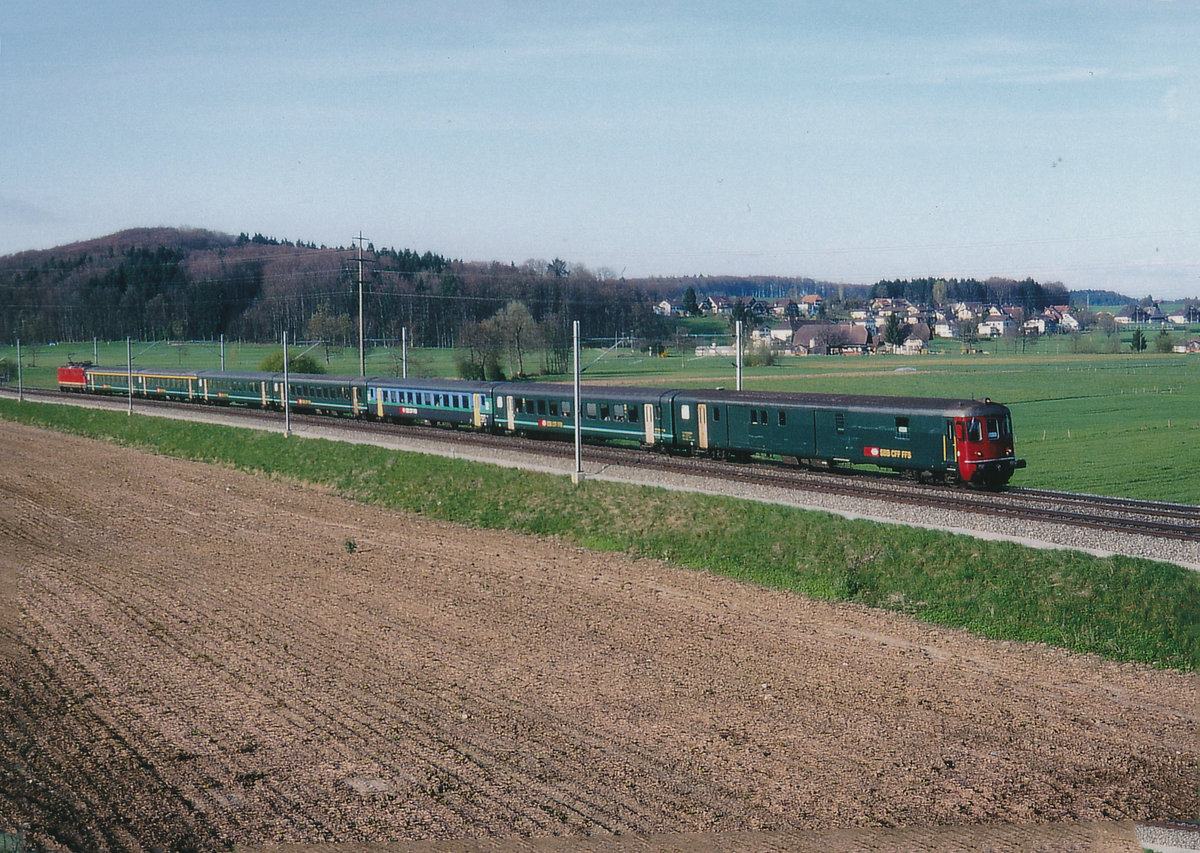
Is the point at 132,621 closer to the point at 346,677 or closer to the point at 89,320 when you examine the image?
the point at 346,677

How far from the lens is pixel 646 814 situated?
44.2 feet

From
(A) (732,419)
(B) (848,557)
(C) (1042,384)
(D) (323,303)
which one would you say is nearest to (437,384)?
(A) (732,419)

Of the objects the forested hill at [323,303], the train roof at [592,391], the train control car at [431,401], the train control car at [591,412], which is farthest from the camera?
the forested hill at [323,303]

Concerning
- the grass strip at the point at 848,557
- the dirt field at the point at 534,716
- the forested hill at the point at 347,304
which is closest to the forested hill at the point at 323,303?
the forested hill at the point at 347,304

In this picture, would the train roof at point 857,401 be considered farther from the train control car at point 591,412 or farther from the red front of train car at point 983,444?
the train control car at point 591,412

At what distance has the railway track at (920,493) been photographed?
25.9 metres

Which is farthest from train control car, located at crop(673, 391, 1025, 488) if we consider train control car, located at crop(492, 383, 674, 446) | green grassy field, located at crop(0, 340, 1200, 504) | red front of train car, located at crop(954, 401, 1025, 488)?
green grassy field, located at crop(0, 340, 1200, 504)

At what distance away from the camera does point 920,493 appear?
30.3 metres

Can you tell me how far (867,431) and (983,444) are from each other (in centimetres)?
355

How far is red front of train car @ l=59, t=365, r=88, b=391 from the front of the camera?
9175cm

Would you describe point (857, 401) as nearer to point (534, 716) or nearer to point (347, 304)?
point (534, 716)

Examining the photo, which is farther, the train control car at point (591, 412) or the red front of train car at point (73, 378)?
the red front of train car at point (73, 378)

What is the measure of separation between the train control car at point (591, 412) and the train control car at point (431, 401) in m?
1.41

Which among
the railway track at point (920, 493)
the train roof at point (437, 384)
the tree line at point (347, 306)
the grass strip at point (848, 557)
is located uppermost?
the tree line at point (347, 306)
